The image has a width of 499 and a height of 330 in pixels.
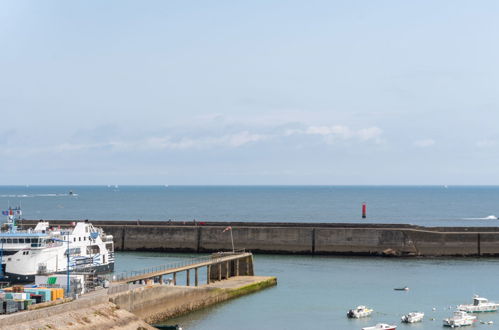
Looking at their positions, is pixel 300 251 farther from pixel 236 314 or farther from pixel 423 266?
pixel 236 314

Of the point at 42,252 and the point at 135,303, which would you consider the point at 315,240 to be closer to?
the point at 42,252

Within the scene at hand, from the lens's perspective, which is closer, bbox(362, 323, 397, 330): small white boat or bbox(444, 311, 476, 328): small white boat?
bbox(362, 323, 397, 330): small white boat

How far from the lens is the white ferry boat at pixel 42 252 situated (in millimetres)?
66000

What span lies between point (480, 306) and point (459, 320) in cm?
648

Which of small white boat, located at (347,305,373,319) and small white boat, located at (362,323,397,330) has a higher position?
small white boat, located at (347,305,373,319)

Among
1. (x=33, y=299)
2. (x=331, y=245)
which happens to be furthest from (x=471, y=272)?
(x=33, y=299)

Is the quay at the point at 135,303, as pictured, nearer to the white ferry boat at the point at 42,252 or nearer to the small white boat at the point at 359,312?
the white ferry boat at the point at 42,252

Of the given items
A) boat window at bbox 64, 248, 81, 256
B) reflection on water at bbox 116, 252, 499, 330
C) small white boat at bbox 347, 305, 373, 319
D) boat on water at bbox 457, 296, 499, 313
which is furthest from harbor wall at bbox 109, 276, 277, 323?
boat on water at bbox 457, 296, 499, 313

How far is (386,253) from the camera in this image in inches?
4112

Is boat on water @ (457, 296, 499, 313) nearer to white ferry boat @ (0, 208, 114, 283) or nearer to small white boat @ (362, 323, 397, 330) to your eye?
small white boat @ (362, 323, 397, 330)

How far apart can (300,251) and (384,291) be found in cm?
3182

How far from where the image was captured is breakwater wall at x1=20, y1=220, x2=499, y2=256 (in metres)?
104

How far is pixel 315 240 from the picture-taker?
10712 centimetres

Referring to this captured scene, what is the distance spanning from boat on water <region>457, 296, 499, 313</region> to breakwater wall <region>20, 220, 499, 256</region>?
124 ft
